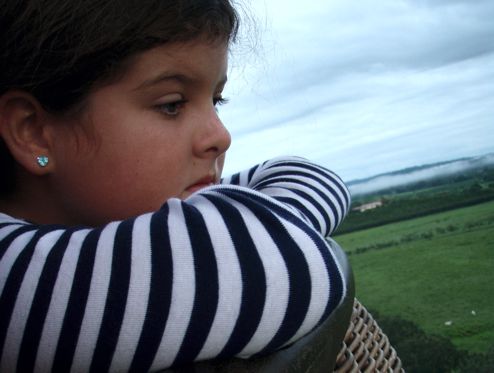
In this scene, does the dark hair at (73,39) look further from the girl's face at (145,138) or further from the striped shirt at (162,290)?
the striped shirt at (162,290)

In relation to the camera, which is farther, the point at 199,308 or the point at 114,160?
the point at 114,160

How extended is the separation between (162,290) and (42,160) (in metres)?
0.34

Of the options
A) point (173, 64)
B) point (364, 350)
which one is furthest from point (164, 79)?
point (364, 350)

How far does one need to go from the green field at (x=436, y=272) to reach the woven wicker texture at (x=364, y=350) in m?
0.53

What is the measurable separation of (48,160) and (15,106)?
0.26ft

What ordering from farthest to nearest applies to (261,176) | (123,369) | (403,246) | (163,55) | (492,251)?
(403,246)
(492,251)
(261,176)
(163,55)
(123,369)

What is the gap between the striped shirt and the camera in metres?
0.39

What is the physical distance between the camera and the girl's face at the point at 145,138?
2.04 feet

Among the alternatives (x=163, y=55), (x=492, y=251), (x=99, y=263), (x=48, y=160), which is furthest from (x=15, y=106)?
(x=492, y=251)

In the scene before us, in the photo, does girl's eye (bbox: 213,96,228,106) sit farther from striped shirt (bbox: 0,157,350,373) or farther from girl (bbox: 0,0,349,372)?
striped shirt (bbox: 0,157,350,373)

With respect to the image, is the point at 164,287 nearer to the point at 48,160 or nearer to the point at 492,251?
the point at 48,160

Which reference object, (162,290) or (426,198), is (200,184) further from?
(426,198)

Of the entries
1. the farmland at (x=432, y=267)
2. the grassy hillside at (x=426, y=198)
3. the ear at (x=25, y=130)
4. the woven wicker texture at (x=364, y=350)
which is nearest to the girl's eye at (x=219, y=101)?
the ear at (x=25, y=130)

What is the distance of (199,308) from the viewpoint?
40 cm
